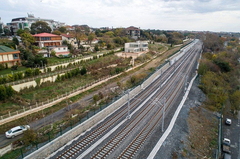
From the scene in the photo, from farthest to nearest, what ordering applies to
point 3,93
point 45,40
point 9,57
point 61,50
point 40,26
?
point 40,26 → point 45,40 → point 61,50 → point 9,57 → point 3,93

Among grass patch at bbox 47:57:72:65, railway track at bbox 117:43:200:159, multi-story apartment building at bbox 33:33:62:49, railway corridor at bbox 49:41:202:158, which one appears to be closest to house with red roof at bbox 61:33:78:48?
multi-story apartment building at bbox 33:33:62:49

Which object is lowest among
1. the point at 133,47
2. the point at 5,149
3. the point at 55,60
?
the point at 5,149

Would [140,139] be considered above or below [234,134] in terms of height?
above

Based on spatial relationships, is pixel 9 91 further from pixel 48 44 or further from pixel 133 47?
pixel 133 47

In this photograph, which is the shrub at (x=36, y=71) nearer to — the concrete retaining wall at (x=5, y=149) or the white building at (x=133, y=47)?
the concrete retaining wall at (x=5, y=149)

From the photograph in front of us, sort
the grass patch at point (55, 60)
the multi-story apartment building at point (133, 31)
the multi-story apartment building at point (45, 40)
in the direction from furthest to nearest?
the multi-story apartment building at point (133, 31) → the multi-story apartment building at point (45, 40) → the grass patch at point (55, 60)

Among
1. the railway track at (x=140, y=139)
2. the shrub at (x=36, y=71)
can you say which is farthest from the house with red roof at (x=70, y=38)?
the railway track at (x=140, y=139)

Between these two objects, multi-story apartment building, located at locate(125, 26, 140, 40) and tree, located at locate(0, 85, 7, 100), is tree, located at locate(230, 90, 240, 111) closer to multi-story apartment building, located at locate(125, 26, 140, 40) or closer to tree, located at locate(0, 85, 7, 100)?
tree, located at locate(0, 85, 7, 100)

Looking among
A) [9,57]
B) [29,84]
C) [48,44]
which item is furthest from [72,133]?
[48,44]
